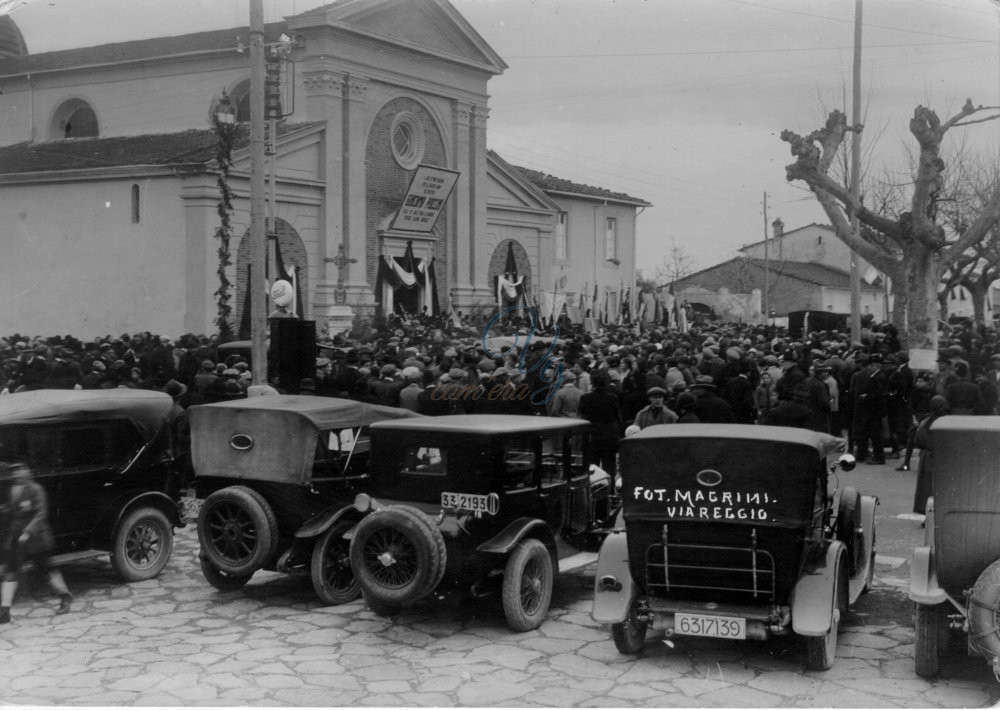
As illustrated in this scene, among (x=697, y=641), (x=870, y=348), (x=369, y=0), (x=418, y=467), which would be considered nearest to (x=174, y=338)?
(x=369, y=0)

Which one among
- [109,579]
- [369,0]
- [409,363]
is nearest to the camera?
[109,579]

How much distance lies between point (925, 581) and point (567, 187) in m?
36.8

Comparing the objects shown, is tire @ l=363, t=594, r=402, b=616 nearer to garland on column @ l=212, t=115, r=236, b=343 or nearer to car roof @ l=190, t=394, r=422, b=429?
car roof @ l=190, t=394, r=422, b=429

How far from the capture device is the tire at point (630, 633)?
733 centimetres

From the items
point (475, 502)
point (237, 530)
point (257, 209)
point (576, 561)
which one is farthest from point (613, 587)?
point (257, 209)

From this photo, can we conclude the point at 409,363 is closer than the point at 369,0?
Yes

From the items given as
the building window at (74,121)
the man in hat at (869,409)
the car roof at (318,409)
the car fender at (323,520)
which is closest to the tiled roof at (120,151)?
the building window at (74,121)

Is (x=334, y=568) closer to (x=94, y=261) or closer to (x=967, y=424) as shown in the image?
(x=967, y=424)

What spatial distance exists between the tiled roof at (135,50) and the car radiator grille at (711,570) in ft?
91.6

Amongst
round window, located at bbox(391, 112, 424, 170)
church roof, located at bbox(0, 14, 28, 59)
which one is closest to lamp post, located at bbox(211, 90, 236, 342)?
round window, located at bbox(391, 112, 424, 170)

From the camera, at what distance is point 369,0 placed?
1226 inches

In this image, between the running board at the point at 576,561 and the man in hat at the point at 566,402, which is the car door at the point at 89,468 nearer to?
the running board at the point at 576,561

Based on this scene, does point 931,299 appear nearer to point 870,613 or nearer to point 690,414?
point 690,414

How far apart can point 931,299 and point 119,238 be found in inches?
790
